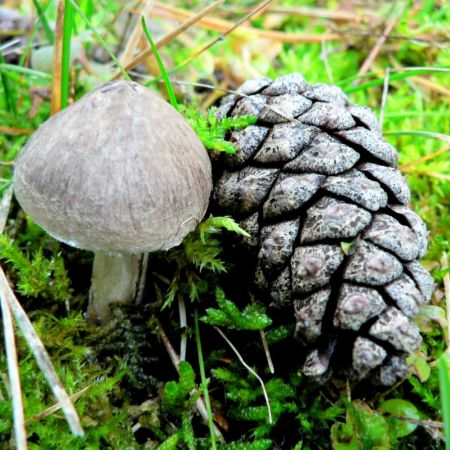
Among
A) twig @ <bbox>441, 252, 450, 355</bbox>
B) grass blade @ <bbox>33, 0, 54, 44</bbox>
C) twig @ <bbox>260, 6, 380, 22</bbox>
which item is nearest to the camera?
twig @ <bbox>441, 252, 450, 355</bbox>

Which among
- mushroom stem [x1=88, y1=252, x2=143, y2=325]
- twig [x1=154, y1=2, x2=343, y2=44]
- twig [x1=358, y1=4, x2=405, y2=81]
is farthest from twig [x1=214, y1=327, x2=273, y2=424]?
twig [x1=154, y1=2, x2=343, y2=44]

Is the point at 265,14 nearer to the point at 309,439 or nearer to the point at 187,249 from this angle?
the point at 187,249

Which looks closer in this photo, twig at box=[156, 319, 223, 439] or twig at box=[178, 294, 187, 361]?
twig at box=[156, 319, 223, 439]

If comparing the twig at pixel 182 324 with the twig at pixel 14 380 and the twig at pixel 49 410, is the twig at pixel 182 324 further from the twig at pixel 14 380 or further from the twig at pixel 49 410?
the twig at pixel 14 380

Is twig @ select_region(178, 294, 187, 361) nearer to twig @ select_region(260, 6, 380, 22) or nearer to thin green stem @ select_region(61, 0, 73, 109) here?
thin green stem @ select_region(61, 0, 73, 109)

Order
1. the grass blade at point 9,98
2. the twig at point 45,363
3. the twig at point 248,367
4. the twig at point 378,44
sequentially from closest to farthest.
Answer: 1. the twig at point 45,363
2. the twig at point 248,367
3. the grass blade at point 9,98
4. the twig at point 378,44

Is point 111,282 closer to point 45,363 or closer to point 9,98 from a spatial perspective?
point 45,363

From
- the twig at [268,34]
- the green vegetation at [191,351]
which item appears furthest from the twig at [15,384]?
the twig at [268,34]
